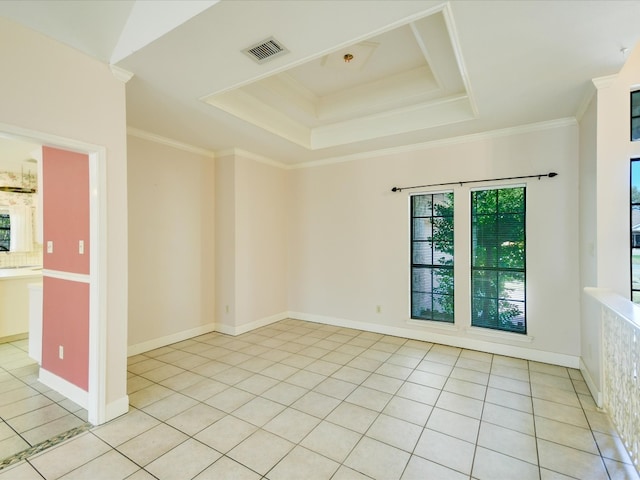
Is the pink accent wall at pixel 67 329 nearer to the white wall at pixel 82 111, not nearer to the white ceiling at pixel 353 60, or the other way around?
the white wall at pixel 82 111

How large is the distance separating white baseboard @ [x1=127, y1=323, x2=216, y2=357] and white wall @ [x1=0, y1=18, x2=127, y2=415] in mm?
1429

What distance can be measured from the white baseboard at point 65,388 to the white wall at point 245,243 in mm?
2029

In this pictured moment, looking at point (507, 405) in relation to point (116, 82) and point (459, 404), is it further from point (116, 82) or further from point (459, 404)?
point (116, 82)

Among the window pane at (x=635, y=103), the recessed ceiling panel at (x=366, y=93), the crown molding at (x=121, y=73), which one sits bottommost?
the window pane at (x=635, y=103)

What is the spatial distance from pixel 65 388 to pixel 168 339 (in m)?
1.39

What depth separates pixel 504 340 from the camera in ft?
12.3

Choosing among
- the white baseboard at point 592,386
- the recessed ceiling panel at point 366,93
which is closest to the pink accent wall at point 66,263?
the recessed ceiling panel at point 366,93

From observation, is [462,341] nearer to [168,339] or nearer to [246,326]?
[246,326]

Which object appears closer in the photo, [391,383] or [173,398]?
[173,398]

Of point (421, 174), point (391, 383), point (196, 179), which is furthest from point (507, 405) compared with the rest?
point (196, 179)

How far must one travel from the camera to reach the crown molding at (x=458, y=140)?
3445 millimetres

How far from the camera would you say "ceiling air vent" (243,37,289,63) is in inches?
83.4

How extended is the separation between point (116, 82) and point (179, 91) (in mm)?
503

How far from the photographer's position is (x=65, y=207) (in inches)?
109
